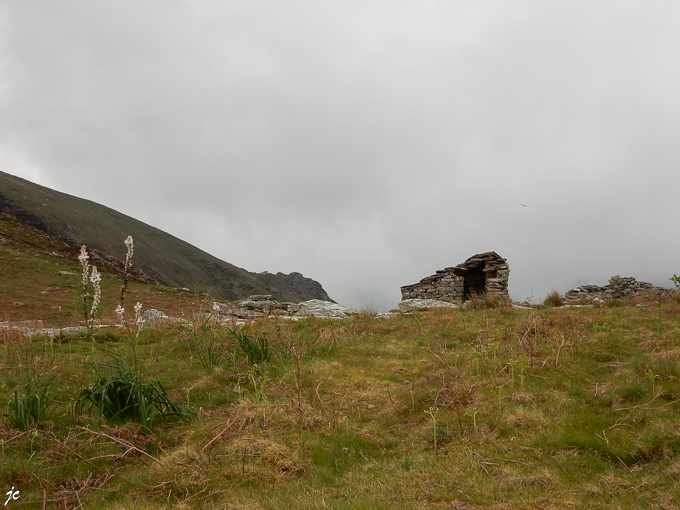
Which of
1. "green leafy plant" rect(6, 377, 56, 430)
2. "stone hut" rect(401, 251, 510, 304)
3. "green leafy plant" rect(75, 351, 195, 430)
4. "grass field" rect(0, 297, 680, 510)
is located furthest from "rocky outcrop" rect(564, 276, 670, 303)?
"green leafy plant" rect(6, 377, 56, 430)

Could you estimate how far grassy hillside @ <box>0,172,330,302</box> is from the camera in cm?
7706

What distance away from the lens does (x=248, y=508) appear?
3.57m

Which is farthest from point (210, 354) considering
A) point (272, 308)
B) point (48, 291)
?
point (48, 291)

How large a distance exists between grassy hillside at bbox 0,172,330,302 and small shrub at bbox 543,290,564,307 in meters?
62.8

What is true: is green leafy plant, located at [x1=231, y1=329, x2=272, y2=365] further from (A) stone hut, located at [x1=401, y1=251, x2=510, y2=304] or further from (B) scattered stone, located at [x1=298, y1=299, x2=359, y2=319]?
(A) stone hut, located at [x1=401, y1=251, x2=510, y2=304]

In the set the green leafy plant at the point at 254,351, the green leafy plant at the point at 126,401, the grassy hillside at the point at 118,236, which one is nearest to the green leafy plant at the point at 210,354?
the green leafy plant at the point at 254,351

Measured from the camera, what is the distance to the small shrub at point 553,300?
2169 cm

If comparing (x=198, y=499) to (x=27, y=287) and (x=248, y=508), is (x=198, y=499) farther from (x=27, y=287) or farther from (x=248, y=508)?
(x=27, y=287)

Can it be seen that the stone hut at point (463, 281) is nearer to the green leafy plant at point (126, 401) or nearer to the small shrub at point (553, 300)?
the small shrub at point (553, 300)

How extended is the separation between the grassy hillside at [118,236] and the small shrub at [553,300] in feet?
206

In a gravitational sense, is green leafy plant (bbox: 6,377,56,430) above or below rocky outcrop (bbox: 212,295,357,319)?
below

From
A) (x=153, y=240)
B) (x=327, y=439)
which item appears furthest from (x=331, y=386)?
(x=153, y=240)

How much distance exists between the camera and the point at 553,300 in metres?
21.8

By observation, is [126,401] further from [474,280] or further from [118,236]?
[118,236]
